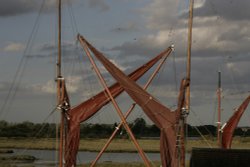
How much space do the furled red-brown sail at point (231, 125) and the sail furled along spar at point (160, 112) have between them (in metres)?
17.4

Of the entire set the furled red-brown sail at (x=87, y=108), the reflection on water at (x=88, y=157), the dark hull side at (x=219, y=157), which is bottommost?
the reflection on water at (x=88, y=157)

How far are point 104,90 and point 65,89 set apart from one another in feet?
7.40

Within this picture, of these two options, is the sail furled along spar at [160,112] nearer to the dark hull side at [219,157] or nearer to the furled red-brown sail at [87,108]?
the dark hull side at [219,157]

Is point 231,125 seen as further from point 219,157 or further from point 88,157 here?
point 88,157

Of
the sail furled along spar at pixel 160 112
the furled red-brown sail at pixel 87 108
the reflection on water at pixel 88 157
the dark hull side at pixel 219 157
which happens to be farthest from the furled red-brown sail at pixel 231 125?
the reflection on water at pixel 88 157

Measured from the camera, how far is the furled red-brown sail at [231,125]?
4878 centimetres

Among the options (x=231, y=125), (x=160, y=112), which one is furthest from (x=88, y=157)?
(x=160, y=112)

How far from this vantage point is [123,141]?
147000 mm

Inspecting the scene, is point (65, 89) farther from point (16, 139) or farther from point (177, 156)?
point (16, 139)

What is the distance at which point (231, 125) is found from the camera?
162 ft

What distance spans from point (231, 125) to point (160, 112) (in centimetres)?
1832

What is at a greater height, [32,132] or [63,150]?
[63,150]

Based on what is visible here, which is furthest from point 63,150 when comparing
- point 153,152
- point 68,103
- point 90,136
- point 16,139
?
point 90,136

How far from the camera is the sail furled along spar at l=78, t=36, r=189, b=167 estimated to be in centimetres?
3175
